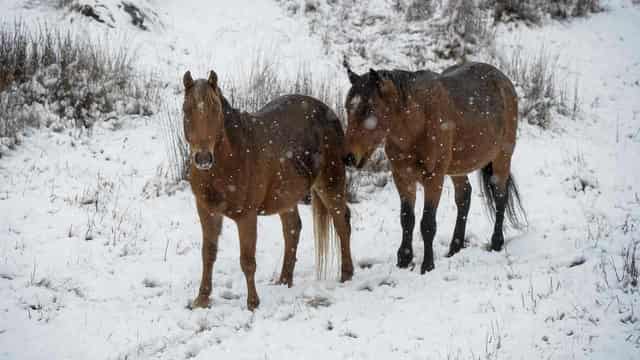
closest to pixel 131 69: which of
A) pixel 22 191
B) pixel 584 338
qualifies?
pixel 22 191

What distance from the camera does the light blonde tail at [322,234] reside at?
5945 millimetres

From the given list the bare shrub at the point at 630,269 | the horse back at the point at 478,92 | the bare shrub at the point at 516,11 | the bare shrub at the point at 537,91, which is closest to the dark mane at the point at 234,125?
the horse back at the point at 478,92

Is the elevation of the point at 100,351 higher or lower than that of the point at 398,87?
lower

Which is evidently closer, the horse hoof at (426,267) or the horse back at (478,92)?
the horse hoof at (426,267)

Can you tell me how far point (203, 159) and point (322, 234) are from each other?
2.06 meters

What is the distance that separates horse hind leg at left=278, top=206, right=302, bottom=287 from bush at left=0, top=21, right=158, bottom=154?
4.35 metres

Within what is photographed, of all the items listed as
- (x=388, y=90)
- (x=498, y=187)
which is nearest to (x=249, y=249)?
(x=388, y=90)

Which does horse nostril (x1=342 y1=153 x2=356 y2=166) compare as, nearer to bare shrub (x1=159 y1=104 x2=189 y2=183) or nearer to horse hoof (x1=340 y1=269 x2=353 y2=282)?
horse hoof (x1=340 y1=269 x2=353 y2=282)

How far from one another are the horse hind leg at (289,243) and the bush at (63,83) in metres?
4.35

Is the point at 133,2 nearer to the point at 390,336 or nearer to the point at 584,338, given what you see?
the point at 390,336

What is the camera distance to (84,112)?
8852 millimetres

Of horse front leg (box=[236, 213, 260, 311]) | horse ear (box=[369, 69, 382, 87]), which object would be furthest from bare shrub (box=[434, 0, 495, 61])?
horse front leg (box=[236, 213, 260, 311])

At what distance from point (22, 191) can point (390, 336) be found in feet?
16.6

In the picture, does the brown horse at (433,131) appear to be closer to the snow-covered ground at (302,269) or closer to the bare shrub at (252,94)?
the snow-covered ground at (302,269)
